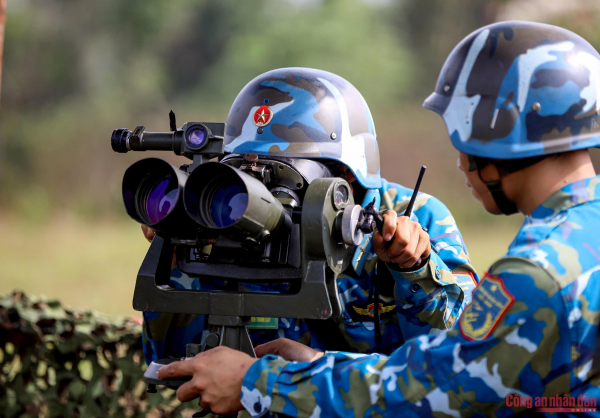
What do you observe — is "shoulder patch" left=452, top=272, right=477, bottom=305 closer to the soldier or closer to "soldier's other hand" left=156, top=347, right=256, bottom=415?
the soldier

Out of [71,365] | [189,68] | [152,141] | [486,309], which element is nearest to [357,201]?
[152,141]

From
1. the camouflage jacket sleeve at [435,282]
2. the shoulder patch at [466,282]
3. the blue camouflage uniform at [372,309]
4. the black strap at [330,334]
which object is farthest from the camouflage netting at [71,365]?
the shoulder patch at [466,282]

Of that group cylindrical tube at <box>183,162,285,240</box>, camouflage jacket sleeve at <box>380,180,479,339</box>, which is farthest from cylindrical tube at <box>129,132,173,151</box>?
camouflage jacket sleeve at <box>380,180,479,339</box>

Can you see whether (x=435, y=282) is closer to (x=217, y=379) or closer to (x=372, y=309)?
(x=372, y=309)

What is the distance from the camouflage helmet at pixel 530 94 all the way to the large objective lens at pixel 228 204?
68cm

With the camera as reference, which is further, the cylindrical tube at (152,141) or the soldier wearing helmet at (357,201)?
the soldier wearing helmet at (357,201)

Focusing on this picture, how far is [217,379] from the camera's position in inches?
82.2

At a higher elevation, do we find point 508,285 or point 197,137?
point 197,137

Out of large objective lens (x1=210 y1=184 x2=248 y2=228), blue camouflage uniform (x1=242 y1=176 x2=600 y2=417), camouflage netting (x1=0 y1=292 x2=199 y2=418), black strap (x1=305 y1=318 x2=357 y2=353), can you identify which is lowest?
camouflage netting (x1=0 y1=292 x2=199 y2=418)

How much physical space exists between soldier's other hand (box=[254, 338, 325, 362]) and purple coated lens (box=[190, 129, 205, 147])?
73 centimetres

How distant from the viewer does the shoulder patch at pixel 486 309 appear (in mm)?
1772

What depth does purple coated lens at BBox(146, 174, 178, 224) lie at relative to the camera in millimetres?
2205

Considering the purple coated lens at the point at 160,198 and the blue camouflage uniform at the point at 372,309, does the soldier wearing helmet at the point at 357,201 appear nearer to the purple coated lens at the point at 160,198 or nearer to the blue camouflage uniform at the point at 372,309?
the blue camouflage uniform at the point at 372,309

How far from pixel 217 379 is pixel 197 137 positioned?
77 centimetres
